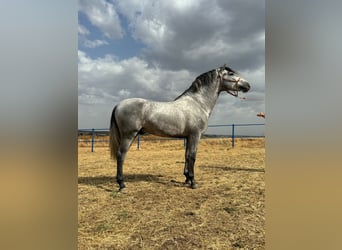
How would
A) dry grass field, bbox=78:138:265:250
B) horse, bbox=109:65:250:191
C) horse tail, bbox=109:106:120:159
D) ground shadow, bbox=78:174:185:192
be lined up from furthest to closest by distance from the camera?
1. ground shadow, bbox=78:174:185:192
2. horse tail, bbox=109:106:120:159
3. horse, bbox=109:65:250:191
4. dry grass field, bbox=78:138:265:250

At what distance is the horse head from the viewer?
4.10m

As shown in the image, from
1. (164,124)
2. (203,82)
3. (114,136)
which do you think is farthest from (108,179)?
(203,82)

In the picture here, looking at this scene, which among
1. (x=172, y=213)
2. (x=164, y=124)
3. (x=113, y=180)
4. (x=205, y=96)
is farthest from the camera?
(x=113, y=180)

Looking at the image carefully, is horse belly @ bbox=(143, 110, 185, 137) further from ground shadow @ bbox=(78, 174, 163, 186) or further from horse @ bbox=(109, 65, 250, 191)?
ground shadow @ bbox=(78, 174, 163, 186)

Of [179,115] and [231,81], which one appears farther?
[231,81]

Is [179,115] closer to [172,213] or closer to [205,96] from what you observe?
[205,96]

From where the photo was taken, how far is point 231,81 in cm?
410

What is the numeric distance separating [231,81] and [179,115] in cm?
116

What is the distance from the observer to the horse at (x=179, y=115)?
3.53 meters

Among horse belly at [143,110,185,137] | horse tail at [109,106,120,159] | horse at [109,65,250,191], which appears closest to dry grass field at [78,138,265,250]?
horse at [109,65,250,191]
